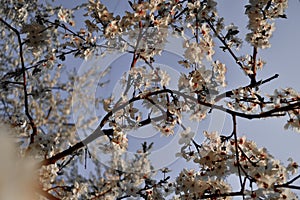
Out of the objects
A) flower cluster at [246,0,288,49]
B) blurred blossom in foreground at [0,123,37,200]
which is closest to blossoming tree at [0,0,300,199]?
flower cluster at [246,0,288,49]

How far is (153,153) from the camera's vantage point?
2.08 m

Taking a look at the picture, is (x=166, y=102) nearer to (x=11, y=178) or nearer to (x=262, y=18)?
(x=262, y=18)

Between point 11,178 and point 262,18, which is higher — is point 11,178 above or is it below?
below

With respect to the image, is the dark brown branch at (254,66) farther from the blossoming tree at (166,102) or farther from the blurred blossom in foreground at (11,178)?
the blurred blossom in foreground at (11,178)

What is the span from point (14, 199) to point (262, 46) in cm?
220

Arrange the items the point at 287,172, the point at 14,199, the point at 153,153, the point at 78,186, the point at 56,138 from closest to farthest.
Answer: the point at 14,199
the point at 287,172
the point at 56,138
the point at 153,153
the point at 78,186

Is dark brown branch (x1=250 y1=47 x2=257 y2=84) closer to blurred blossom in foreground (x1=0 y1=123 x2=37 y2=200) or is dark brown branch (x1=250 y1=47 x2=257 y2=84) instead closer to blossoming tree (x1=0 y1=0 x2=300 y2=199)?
blossoming tree (x1=0 y1=0 x2=300 y2=199)

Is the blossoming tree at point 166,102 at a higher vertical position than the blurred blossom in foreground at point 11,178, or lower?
higher

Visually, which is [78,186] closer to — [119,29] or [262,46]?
[119,29]

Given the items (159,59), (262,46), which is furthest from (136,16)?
(262,46)

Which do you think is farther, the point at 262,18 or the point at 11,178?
the point at 262,18

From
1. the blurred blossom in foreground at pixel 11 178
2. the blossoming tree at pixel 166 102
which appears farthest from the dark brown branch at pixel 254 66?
the blurred blossom in foreground at pixel 11 178

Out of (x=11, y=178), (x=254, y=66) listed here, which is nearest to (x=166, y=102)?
(x=254, y=66)

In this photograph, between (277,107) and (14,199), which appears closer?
(14,199)
